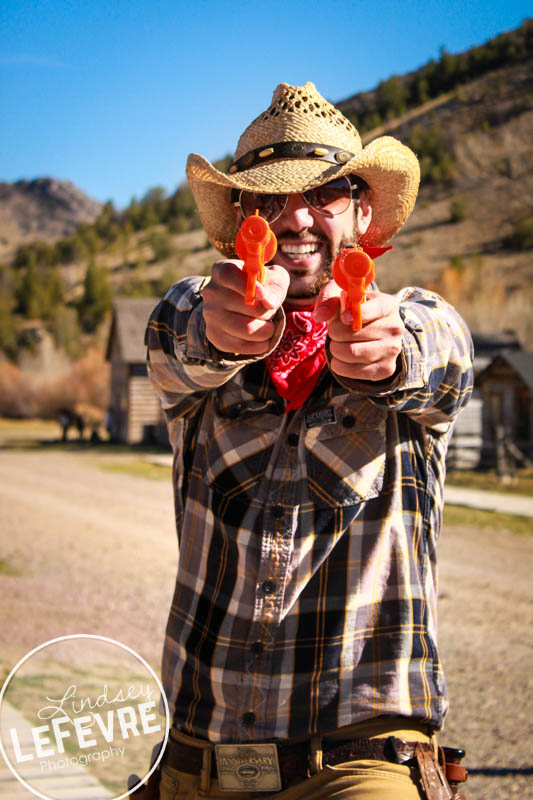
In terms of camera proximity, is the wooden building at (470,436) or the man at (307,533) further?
the wooden building at (470,436)

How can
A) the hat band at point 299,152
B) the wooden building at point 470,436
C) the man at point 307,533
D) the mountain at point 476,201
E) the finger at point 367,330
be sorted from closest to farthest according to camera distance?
the finger at point 367,330
the man at point 307,533
the hat band at point 299,152
the wooden building at point 470,436
the mountain at point 476,201

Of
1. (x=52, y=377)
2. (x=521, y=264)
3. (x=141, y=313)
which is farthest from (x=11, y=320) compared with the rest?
(x=521, y=264)

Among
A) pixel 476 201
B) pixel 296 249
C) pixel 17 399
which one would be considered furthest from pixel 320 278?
pixel 476 201

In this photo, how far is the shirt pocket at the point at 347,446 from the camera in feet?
6.26

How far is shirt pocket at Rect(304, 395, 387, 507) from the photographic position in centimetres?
191

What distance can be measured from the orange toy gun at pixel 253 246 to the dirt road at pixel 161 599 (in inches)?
147

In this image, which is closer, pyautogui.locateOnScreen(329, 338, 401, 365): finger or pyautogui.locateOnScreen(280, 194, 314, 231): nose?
pyautogui.locateOnScreen(329, 338, 401, 365): finger

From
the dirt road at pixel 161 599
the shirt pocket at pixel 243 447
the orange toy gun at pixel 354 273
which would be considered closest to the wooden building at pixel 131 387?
the dirt road at pixel 161 599

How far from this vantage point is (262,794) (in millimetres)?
1837

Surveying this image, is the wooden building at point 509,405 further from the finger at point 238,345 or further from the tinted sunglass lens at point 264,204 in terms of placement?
the finger at point 238,345

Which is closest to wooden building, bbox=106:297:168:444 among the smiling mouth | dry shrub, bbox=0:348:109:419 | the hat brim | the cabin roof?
the cabin roof

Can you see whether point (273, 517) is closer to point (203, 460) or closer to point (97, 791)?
point (203, 460)

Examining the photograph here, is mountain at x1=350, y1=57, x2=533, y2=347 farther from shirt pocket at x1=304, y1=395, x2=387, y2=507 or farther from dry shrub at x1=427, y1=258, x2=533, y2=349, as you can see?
shirt pocket at x1=304, y1=395, x2=387, y2=507

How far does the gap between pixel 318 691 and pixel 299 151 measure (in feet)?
4.78
